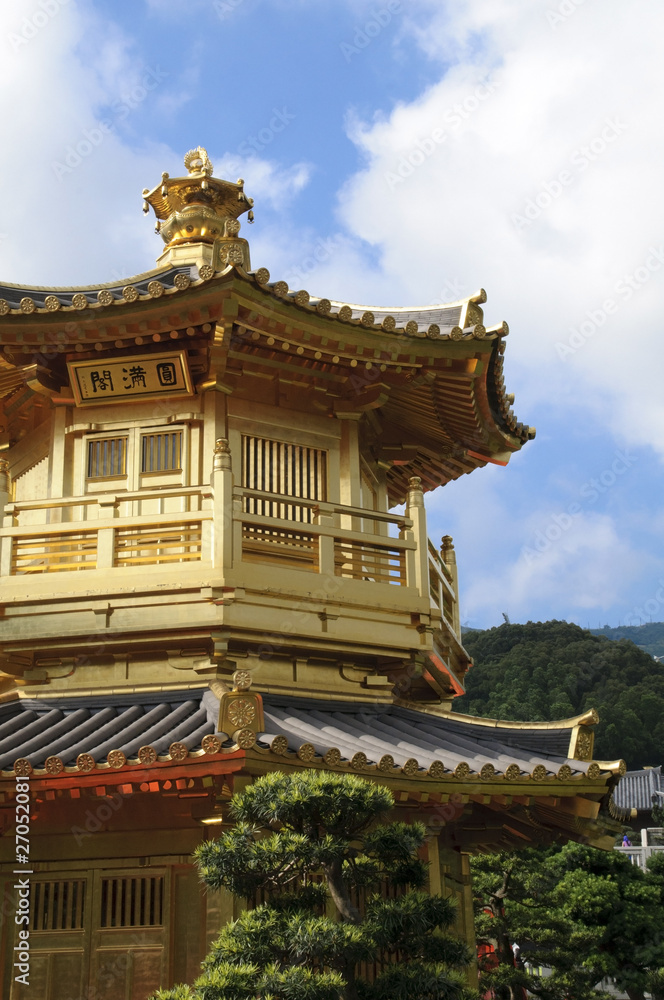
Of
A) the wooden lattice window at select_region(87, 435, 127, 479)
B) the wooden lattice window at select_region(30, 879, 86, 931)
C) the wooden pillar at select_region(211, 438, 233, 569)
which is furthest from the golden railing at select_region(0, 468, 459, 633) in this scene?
the wooden lattice window at select_region(30, 879, 86, 931)

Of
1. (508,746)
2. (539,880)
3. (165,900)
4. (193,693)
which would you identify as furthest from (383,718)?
(539,880)

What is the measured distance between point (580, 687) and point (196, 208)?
66.6 meters

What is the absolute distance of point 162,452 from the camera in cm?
1270

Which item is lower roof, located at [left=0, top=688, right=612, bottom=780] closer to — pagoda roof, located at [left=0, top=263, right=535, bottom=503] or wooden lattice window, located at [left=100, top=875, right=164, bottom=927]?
wooden lattice window, located at [left=100, top=875, right=164, bottom=927]

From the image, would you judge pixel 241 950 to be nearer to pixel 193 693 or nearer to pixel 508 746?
pixel 193 693

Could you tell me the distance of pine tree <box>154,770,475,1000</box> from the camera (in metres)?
6.99

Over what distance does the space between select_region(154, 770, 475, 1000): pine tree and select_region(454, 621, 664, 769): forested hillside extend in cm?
6064

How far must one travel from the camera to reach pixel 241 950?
7133 mm

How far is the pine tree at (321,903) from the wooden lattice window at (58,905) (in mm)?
2652

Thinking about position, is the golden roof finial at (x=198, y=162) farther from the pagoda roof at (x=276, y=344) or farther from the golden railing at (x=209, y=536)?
the golden railing at (x=209, y=536)

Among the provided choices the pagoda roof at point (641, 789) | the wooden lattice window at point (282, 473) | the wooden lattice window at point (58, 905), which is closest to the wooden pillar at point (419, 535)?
the wooden lattice window at point (282, 473)

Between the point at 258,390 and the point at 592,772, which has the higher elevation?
the point at 258,390

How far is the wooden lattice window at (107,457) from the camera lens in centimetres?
1273

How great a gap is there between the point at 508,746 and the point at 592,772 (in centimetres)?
165
